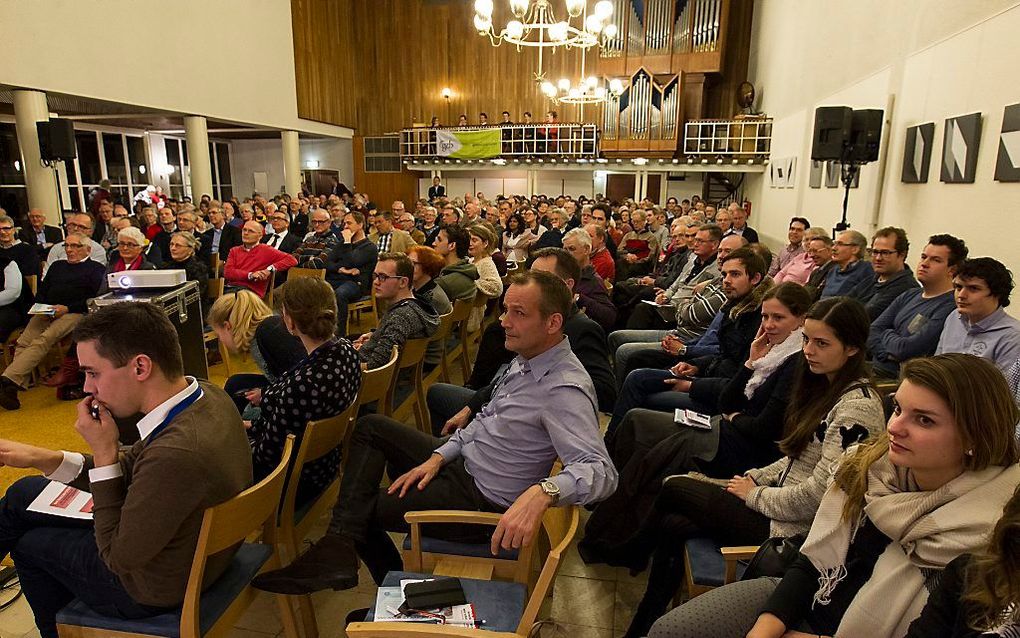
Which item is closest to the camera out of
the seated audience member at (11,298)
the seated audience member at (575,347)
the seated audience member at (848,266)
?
the seated audience member at (575,347)

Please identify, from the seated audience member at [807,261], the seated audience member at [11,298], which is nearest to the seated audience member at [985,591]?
the seated audience member at [807,261]

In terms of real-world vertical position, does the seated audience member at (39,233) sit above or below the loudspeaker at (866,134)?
below

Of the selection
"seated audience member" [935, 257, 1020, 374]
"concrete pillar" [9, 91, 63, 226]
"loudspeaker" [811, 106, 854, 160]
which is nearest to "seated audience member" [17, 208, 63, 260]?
"concrete pillar" [9, 91, 63, 226]

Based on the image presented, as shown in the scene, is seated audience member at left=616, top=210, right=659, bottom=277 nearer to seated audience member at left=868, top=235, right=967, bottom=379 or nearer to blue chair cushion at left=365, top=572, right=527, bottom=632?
seated audience member at left=868, top=235, right=967, bottom=379

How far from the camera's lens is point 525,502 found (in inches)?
61.4

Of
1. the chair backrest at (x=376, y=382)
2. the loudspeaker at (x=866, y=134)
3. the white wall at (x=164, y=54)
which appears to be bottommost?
the chair backrest at (x=376, y=382)

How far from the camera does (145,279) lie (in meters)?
3.12

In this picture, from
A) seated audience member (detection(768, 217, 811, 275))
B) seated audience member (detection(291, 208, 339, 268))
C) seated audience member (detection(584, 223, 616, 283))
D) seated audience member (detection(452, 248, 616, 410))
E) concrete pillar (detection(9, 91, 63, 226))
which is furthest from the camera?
concrete pillar (detection(9, 91, 63, 226))

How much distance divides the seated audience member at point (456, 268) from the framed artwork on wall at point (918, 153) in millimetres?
3428

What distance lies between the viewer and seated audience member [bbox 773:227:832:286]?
497 centimetres

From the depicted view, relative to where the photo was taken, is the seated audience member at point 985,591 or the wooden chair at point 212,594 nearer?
the seated audience member at point 985,591

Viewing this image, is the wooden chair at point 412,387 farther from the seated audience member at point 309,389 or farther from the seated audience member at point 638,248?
the seated audience member at point 638,248

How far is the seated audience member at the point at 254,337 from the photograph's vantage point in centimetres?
260

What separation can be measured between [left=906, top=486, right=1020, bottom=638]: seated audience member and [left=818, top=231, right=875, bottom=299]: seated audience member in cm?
345
